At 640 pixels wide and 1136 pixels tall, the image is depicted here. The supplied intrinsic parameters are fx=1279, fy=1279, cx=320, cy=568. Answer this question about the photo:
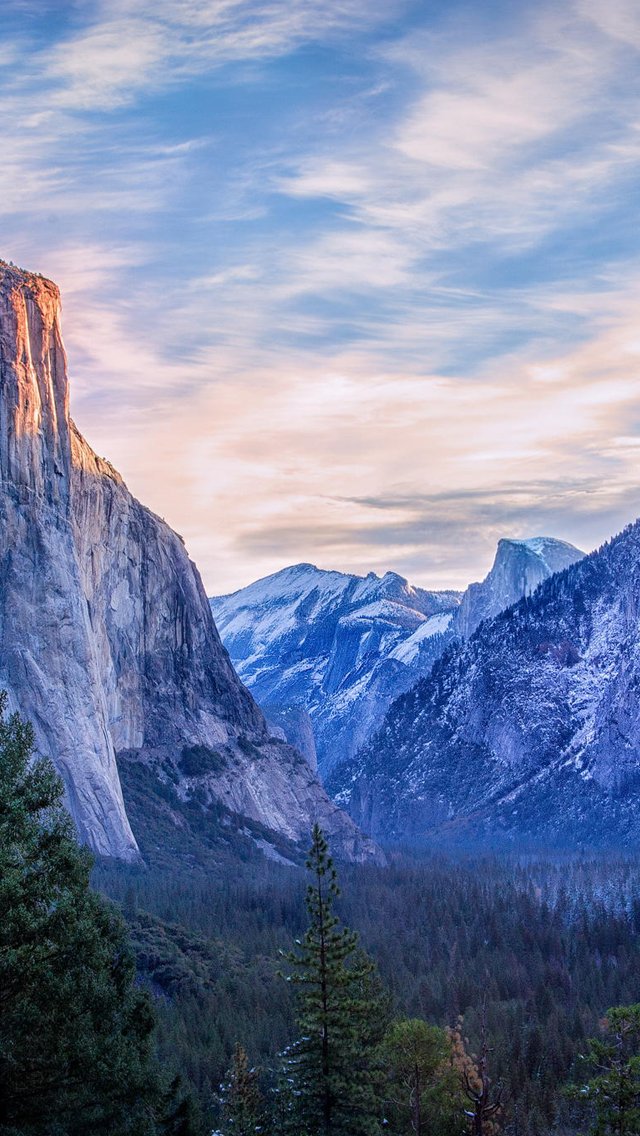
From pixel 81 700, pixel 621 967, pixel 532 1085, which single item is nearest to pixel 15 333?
pixel 81 700

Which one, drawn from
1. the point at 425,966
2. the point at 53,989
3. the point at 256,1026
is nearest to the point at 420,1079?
the point at 53,989

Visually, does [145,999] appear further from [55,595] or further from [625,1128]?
[55,595]

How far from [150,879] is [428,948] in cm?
5159

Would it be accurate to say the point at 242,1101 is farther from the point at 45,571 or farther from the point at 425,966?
the point at 45,571

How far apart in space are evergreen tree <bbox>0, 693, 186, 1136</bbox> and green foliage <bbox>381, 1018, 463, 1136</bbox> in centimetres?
2384

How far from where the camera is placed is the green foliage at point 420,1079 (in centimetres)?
6272

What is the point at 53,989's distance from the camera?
37.2 meters

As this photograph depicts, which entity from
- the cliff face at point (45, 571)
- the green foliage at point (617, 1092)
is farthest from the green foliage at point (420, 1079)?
the cliff face at point (45, 571)

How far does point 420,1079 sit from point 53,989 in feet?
111

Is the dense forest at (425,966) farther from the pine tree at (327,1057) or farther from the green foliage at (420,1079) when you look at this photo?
the pine tree at (327,1057)

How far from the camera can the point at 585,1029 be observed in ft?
361

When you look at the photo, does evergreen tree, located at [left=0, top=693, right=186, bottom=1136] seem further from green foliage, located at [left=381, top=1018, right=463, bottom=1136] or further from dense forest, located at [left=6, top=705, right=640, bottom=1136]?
green foliage, located at [left=381, top=1018, right=463, bottom=1136]

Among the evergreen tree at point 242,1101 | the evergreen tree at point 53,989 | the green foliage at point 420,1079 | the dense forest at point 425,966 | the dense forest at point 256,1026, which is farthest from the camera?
the dense forest at point 425,966

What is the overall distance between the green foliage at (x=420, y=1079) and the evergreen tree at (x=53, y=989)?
78.2 ft
